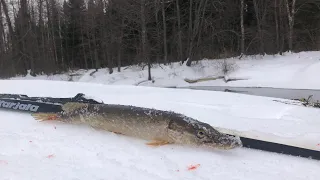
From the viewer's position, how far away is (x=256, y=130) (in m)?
4.35

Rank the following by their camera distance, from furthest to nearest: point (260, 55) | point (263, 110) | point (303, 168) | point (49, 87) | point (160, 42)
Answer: point (160, 42) → point (260, 55) → point (49, 87) → point (263, 110) → point (303, 168)

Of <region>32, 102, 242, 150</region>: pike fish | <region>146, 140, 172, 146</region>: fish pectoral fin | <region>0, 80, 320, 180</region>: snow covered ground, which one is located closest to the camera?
<region>0, 80, 320, 180</region>: snow covered ground

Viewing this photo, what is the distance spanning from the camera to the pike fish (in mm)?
3795

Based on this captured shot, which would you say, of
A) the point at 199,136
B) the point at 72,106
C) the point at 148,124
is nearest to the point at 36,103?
the point at 72,106

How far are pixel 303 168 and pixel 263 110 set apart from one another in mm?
2215

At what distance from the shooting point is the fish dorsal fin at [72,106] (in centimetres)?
499

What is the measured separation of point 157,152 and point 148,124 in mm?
466

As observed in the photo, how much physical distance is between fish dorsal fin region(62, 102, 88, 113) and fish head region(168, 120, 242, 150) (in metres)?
1.59

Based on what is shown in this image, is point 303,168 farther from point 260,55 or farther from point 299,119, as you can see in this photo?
point 260,55

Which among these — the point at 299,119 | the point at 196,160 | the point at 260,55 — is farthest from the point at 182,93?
the point at 260,55

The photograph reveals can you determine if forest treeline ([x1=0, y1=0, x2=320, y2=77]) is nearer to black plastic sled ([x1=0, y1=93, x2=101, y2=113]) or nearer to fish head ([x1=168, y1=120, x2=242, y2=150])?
black plastic sled ([x1=0, y1=93, x2=101, y2=113])

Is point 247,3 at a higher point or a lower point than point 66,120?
higher

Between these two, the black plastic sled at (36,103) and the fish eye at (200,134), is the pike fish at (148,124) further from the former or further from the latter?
the black plastic sled at (36,103)

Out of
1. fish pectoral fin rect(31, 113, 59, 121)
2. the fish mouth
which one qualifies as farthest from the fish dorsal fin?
the fish mouth
